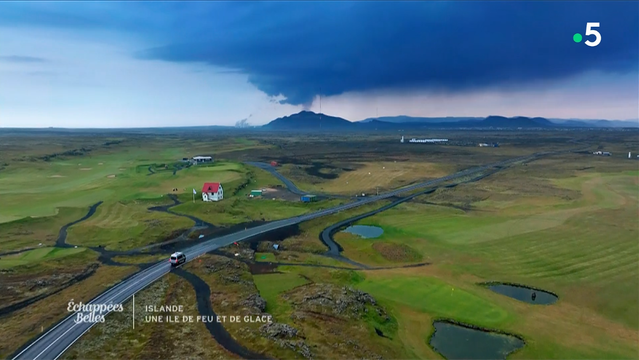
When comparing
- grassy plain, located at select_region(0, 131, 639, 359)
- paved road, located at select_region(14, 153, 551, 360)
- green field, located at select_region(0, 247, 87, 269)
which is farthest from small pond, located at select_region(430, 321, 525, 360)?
green field, located at select_region(0, 247, 87, 269)

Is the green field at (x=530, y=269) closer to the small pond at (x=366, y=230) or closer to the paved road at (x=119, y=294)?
the small pond at (x=366, y=230)

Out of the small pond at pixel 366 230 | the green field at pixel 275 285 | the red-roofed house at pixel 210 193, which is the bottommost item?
the green field at pixel 275 285

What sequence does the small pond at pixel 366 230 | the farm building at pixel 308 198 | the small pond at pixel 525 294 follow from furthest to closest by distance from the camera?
the farm building at pixel 308 198 < the small pond at pixel 366 230 < the small pond at pixel 525 294

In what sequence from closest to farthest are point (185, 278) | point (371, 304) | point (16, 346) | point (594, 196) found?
point (16, 346)
point (371, 304)
point (185, 278)
point (594, 196)

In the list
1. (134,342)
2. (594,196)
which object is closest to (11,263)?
(134,342)

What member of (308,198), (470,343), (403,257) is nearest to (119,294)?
(470,343)

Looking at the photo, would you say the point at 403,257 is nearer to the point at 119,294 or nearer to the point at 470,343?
the point at 470,343

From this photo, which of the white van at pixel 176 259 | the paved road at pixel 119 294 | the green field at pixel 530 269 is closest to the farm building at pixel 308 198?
the paved road at pixel 119 294

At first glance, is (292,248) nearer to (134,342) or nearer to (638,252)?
(134,342)
